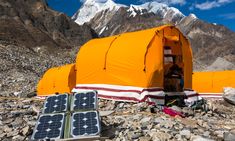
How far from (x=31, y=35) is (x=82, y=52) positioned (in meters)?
104

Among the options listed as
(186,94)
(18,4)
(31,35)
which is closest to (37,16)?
(18,4)

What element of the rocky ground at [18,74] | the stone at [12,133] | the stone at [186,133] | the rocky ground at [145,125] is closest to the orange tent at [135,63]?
the rocky ground at [145,125]

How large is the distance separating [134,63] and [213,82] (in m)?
14.7

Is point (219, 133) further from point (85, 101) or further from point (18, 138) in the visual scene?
point (18, 138)

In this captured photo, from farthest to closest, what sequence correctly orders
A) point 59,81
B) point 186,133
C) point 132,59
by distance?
point 59,81, point 132,59, point 186,133

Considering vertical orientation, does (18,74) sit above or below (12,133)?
above

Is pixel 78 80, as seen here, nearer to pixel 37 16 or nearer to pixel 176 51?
pixel 176 51

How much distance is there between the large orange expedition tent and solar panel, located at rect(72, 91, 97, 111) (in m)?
4.55

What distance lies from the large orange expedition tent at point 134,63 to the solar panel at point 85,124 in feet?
18.4

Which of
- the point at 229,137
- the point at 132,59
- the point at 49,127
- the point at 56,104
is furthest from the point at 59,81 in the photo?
the point at 229,137

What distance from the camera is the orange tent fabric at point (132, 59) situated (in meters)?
16.7

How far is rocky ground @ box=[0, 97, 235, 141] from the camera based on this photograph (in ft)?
→ 35.7

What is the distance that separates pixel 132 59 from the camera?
678 inches

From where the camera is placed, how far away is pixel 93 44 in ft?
67.5
